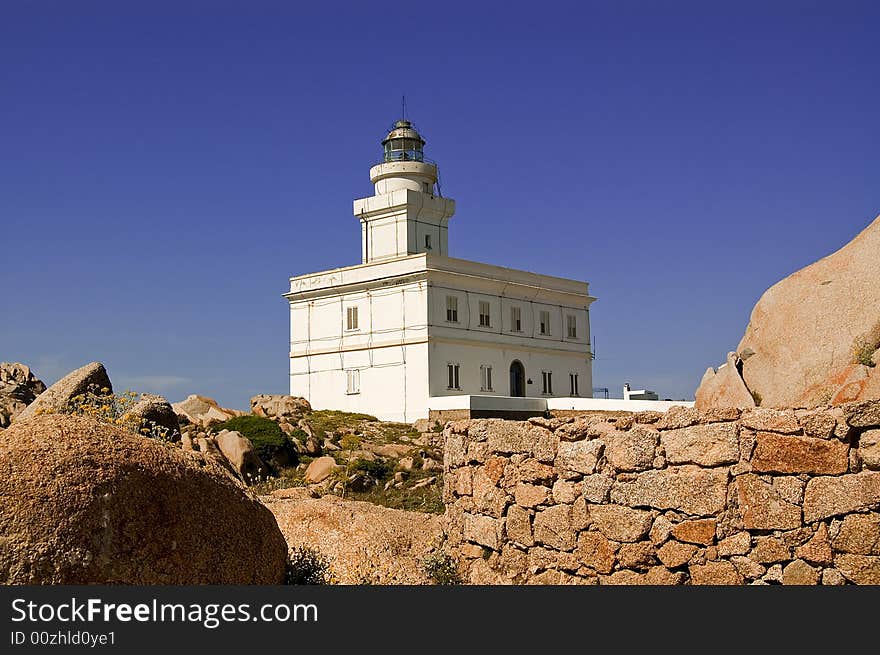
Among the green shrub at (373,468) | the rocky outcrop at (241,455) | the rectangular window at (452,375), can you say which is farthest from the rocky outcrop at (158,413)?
the rectangular window at (452,375)

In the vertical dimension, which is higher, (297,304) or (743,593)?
(297,304)

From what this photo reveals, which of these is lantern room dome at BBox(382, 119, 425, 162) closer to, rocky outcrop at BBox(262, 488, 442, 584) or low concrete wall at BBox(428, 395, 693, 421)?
low concrete wall at BBox(428, 395, 693, 421)

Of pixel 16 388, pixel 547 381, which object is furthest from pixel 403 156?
pixel 16 388

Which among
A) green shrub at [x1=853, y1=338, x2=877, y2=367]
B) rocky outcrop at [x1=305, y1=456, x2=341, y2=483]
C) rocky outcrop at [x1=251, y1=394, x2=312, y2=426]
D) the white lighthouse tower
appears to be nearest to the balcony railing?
the white lighthouse tower

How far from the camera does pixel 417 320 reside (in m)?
40.1

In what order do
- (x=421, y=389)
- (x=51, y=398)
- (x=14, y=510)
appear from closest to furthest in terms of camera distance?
1. (x=14, y=510)
2. (x=51, y=398)
3. (x=421, y=389)

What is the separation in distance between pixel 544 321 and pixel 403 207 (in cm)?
849

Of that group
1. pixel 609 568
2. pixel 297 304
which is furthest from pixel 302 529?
pixel 297 304

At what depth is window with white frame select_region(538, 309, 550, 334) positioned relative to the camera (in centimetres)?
4525

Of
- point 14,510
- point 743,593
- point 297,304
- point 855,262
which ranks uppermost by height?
point 297,304

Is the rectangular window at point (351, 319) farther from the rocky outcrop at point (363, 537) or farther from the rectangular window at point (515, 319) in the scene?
the rocky outcrop at point (363, 537)

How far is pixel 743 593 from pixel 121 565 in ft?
15.5

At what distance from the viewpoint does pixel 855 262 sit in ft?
33.7

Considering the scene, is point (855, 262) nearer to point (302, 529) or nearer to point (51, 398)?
point (302, 529)
